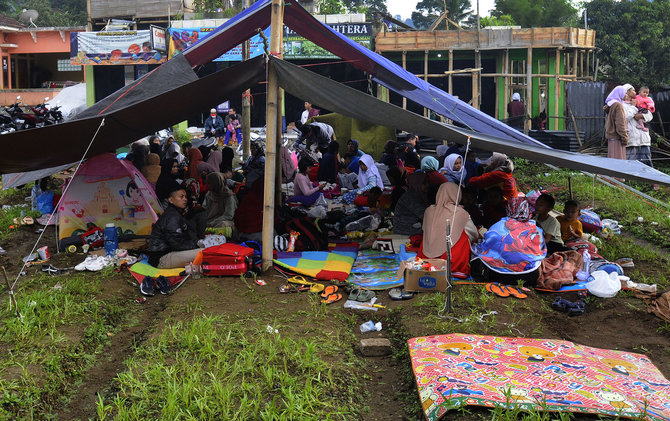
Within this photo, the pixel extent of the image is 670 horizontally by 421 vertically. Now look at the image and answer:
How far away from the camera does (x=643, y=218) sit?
28.4 ft

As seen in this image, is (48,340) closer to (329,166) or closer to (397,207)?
(397,207)

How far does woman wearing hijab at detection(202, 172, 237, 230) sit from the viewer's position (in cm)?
791

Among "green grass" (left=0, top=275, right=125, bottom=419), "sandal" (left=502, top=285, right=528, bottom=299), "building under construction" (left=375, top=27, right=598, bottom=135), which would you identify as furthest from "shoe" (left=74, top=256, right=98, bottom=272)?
"building under construction" (left=375, top=27, right=598, bottom=135)

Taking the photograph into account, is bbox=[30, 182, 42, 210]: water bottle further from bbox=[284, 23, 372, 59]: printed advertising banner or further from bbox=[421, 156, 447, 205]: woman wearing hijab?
bbox=[284, 23, 372, 59]: printed advertising banner

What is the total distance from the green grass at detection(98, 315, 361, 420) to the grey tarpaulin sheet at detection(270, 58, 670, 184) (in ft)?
6.96

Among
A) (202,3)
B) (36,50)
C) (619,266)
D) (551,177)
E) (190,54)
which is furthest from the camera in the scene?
(36,50)

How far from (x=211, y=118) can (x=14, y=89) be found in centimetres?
1066

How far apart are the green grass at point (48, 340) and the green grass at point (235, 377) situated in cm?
40

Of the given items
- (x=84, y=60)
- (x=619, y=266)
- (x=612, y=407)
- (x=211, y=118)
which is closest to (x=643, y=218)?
(x=619, y=266)

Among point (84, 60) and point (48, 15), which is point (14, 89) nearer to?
point (84, 60)

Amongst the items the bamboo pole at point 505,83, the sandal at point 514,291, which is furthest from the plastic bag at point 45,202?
the bamboo pole at point 505,83

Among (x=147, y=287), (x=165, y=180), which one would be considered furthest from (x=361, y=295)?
(x=165, y=180)

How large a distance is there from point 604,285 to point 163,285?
13.0 ft

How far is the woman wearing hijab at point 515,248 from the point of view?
588 cm
